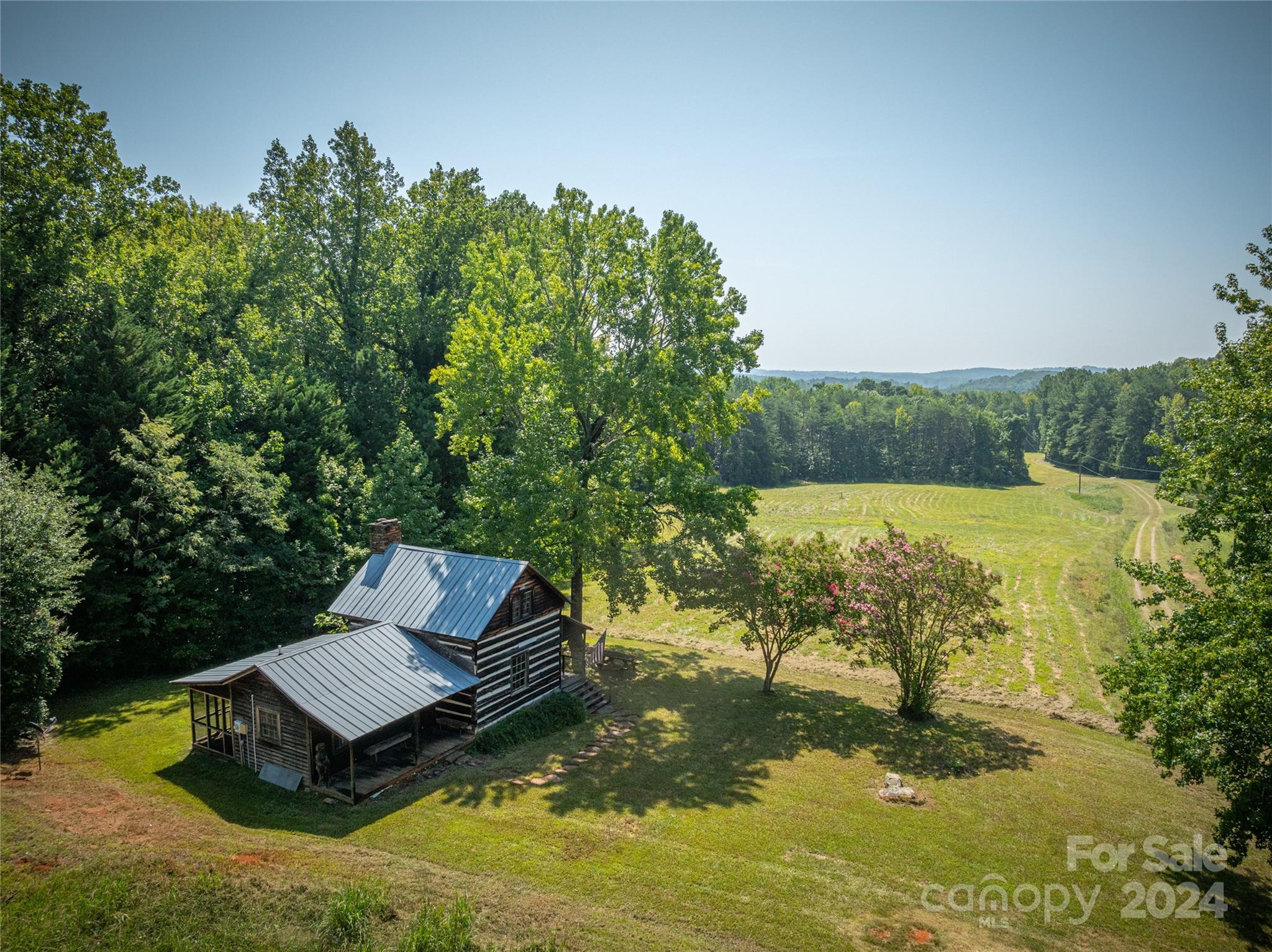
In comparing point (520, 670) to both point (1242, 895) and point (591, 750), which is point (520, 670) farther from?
point (1242, 895)

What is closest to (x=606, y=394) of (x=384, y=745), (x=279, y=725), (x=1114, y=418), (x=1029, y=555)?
(x=384, y=745)

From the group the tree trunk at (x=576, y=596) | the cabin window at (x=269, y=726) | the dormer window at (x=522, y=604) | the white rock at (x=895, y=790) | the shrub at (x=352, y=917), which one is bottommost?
the white rock at (x=895, y=790)

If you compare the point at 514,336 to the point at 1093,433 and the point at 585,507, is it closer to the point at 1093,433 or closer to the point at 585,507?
the point at 585,507

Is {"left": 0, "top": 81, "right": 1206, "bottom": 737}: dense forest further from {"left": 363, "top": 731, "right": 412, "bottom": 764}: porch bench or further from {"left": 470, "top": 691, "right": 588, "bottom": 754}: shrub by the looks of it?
{"left": 363, "top": 731, "right": 412, "bottom": 764}: porch bench

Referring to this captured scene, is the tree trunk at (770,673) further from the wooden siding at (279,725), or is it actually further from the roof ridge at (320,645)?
the wooden siding at (279,725)

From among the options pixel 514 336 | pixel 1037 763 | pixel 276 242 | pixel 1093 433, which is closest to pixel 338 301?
pixel 276 242

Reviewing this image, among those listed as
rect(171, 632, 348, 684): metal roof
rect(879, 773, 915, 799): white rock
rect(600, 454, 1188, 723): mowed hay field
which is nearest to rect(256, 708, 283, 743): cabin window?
rect(171, 632, 348, 684): metal roof

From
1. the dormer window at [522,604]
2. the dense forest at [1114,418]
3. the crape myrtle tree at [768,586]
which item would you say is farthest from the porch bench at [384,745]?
the dense forest at [1114,418]
